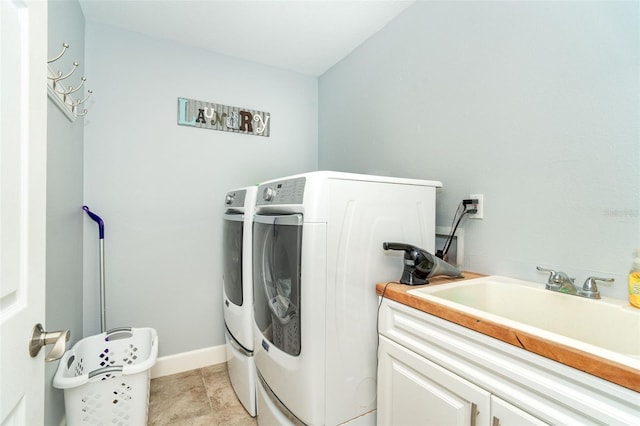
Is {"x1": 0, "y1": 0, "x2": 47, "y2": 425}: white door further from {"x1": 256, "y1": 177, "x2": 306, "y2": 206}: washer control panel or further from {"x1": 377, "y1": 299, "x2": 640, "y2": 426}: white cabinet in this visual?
{"x1": 377, "y1": 299, "x2": 640, "y2": 426}: white cabinet

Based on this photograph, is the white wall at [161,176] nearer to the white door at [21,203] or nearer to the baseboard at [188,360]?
the baseboard at [188,360]

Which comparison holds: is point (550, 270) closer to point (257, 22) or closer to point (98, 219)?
point (257, 22)

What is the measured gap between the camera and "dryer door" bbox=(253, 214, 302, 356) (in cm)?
124

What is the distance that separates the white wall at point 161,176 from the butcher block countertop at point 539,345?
6.19 ft

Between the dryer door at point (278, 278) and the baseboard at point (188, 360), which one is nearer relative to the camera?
the dryer door at point (278, 278)

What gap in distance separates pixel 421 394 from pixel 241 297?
1.18 m

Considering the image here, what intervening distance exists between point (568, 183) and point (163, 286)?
2.66m

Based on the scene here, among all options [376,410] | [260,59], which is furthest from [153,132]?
[376,410]

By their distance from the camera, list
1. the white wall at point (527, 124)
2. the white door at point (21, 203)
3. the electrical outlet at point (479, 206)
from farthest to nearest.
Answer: the electrical outlet at point (479, 206) < the white wall at point (527, 124) < the white door at point (21, 203)

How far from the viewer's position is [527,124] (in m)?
1.34

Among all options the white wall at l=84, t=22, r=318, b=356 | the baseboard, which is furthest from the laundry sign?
the baseboard

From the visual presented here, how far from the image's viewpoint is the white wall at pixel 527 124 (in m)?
1.08

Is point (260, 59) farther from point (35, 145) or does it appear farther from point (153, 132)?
point (35, 145)

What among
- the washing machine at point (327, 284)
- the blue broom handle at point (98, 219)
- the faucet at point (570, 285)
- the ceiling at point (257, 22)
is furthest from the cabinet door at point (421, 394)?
the ceiling at point (257, 22)
